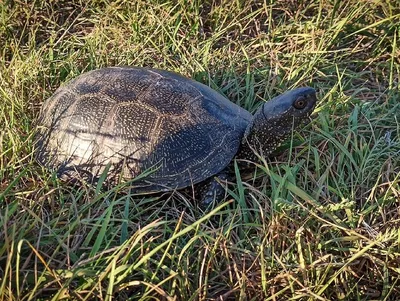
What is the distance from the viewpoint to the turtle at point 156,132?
2553 millimetres

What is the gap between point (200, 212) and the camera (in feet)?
8.40

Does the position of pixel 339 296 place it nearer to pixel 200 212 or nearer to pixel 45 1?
pixel 200 212

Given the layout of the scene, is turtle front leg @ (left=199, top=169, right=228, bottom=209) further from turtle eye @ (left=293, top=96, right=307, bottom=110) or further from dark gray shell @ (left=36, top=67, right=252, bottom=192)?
turtle eye @ (left=293, top=96, right=307, bottom=110)

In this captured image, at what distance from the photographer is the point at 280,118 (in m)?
2.62

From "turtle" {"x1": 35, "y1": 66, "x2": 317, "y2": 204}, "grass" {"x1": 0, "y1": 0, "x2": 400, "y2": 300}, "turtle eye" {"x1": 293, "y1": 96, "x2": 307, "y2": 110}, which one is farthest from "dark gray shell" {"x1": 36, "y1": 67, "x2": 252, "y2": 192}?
"turtle eye" {"x1": 293, "y1": 96, "x2": 307, "y2": 110}

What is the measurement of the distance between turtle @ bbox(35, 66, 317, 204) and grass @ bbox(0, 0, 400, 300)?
108 millimetres

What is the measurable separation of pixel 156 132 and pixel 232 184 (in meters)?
0.46

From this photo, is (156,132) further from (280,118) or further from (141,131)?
(280,118)

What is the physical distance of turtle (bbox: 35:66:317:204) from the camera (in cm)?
255

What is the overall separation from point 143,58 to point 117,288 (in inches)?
75.0

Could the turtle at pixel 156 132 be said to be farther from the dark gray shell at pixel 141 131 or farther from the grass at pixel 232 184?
the grass at pixel 232 184

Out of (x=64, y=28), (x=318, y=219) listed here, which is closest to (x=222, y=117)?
(x=318, y=219)

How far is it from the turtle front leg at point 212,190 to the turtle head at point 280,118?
0.24 meters

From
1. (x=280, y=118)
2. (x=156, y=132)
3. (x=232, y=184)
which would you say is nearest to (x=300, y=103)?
(x=280, y=118)
